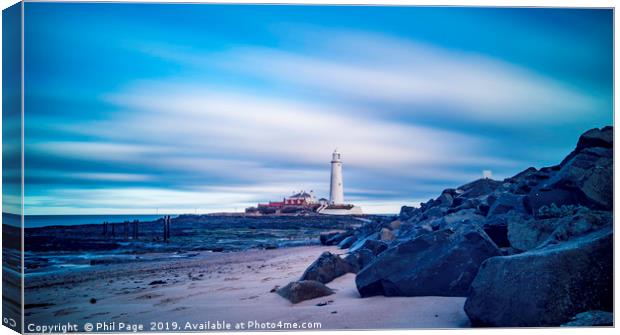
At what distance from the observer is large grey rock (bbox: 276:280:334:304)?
638cm

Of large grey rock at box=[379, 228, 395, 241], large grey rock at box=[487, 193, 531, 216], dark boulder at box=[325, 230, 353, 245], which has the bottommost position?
dark boulder at box=[325, 230, 353, 245]

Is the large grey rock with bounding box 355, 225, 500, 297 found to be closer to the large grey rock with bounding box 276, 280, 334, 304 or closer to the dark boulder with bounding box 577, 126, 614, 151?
the large grey rock with bounding box 276, 280, 334, 304

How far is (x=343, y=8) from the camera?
6.51 metres

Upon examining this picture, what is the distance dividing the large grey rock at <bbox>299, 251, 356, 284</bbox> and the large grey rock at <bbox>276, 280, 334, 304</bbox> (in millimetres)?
576

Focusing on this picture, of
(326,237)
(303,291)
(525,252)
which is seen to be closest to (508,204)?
(525,252)

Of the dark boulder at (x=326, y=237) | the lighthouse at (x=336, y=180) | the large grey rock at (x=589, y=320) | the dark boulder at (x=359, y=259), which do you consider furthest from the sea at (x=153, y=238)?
the large grey rock at (x=589, y=320)

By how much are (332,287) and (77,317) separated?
9.72 ft

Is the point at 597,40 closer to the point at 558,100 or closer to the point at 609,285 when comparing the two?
the point at 558,100

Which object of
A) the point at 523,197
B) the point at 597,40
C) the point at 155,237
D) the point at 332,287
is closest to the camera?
the point at 597,40

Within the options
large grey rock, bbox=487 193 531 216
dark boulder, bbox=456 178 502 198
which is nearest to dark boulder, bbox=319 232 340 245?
dark boulder, bbox=456 178 502 198

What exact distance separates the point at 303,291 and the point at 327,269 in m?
0.96

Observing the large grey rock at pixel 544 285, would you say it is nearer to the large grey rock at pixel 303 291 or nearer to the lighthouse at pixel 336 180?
the large grey rock at pixel 303 291

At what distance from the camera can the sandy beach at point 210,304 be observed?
578 centimetres

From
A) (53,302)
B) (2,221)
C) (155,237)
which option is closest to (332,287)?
(53,302)
